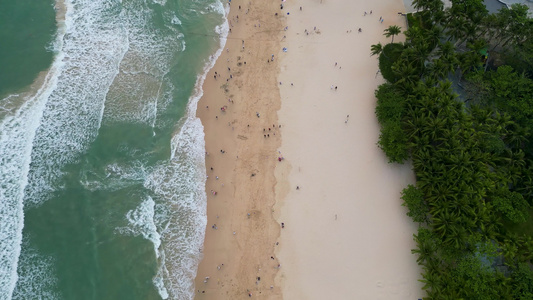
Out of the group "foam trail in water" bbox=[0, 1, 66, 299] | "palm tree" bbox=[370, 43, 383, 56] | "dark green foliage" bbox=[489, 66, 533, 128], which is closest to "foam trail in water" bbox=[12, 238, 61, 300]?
"foam trail in water" bbox=[0, 1, 66, 299]

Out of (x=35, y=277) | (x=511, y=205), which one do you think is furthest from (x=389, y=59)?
(x=35, y=277)

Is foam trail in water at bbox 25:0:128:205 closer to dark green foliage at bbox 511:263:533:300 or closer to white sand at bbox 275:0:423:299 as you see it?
white sand at bbox 275:0:423:299

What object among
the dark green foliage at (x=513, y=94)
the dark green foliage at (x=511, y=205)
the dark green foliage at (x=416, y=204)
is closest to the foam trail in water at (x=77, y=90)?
the dark green foliage at (x=416, y=204)

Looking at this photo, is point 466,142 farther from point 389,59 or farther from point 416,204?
point 389,59

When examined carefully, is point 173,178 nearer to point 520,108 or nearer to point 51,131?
point 51,131

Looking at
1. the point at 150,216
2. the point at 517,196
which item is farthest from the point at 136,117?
the point at 517,196
